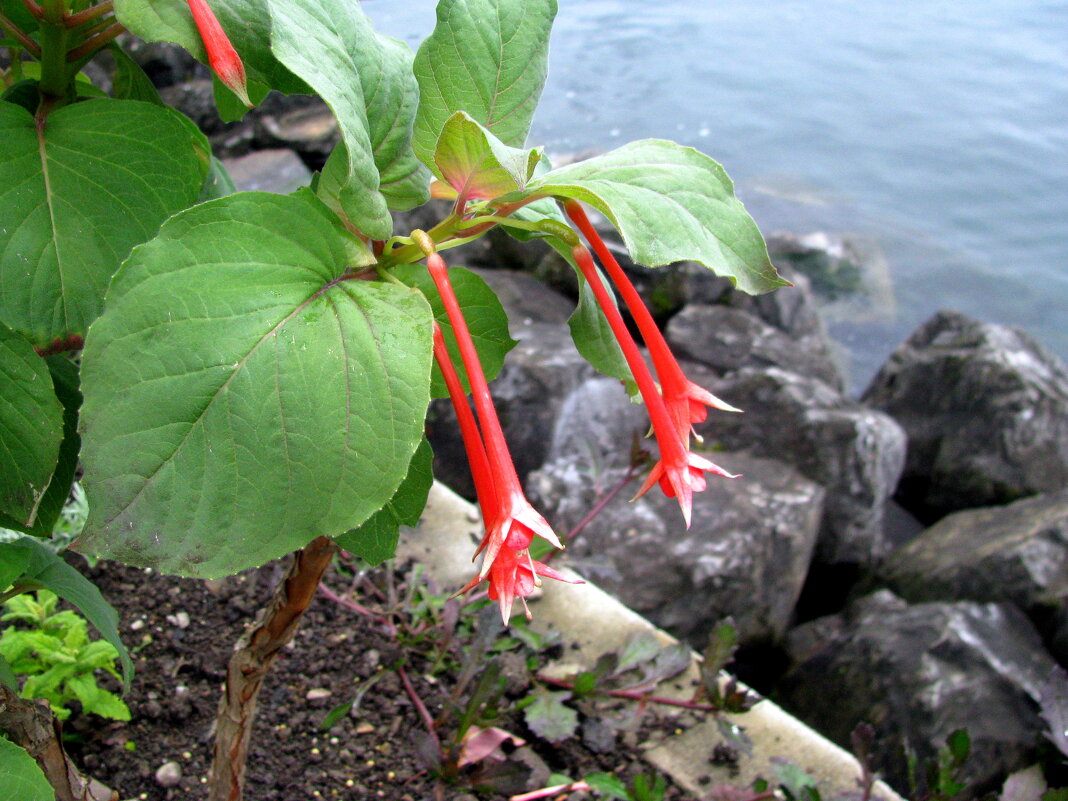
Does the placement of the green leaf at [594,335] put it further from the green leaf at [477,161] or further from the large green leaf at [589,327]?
the green leaf at [477,161]

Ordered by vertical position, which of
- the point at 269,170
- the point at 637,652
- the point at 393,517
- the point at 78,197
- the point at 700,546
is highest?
the point at 78,197

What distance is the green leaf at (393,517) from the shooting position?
74 cm

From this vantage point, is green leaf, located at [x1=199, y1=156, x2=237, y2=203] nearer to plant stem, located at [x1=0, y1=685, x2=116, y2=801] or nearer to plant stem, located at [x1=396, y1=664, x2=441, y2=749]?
plant stem, located at [x1=0, y1=685, x2=116, y2=801]

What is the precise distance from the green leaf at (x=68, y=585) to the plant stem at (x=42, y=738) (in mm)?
88

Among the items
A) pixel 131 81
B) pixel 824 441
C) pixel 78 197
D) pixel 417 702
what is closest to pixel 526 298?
pixel 824 441

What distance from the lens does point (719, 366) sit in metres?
3.52

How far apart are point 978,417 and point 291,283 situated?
3696mm

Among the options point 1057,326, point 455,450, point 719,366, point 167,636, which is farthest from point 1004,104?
point 167,636

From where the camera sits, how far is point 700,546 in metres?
2.49

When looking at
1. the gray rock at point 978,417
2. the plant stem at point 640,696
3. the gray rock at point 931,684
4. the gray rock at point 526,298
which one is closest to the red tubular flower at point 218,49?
the plant stem at point 640,696

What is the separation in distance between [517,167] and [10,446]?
423 mm

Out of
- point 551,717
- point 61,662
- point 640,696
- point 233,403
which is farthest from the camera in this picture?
point 640,696

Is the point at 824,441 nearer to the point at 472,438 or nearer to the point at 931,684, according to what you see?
the point at 931,684

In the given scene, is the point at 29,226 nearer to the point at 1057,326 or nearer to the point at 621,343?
the point at 621,343
